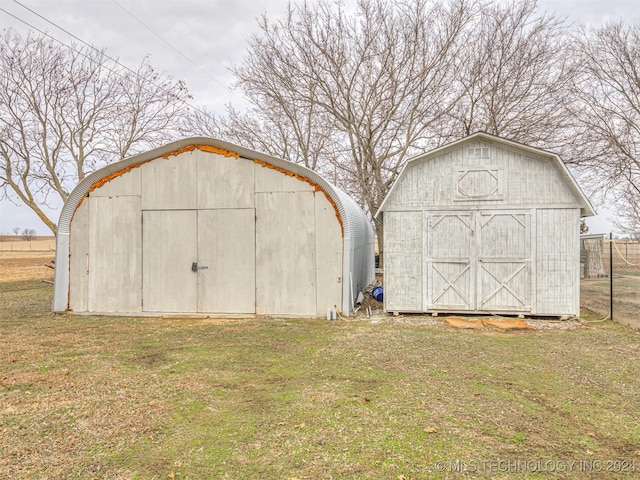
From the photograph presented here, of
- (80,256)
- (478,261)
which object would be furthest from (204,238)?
(478,261)

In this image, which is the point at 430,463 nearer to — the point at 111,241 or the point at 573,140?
the point at 111,241

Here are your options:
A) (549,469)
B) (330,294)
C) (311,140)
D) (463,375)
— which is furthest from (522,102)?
(549,469)

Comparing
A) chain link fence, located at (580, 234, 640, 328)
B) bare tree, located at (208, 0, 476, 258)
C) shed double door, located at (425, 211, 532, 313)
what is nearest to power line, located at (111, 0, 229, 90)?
bare tree, located at (208, 0, 476, 258)

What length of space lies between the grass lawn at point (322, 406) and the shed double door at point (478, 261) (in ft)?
5.61

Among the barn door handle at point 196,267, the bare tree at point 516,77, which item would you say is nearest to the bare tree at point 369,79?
the bare tree at point 516,77

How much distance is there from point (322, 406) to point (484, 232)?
21.5 feet

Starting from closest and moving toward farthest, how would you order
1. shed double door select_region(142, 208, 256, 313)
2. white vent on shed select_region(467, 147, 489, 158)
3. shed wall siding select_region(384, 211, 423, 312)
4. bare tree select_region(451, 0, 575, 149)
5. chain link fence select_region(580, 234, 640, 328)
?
chain link fence select_region(580, 234, 640, 328)
white vent on shed select_region(467, 147, 489, 158)
shed wall siding select_region(384, 211, 423, 312)
shed double door select_region(142, 208, 256, 313)
bare tree select_region(451, 0, 575, 149)

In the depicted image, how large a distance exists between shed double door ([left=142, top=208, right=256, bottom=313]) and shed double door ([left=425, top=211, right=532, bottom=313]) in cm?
435

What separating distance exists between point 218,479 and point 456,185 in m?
8.04

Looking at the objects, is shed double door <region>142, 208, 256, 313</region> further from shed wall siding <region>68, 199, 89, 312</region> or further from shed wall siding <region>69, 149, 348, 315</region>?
shed wall siding <region>68, 199, 89, 312</region>

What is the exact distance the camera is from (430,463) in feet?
9.85

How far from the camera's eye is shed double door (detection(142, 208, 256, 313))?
31.3 feet

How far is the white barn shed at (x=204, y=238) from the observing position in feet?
30.5

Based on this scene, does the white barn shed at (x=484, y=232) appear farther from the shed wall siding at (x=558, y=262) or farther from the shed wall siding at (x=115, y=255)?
the shed wall siding at (x=115, y=255)
